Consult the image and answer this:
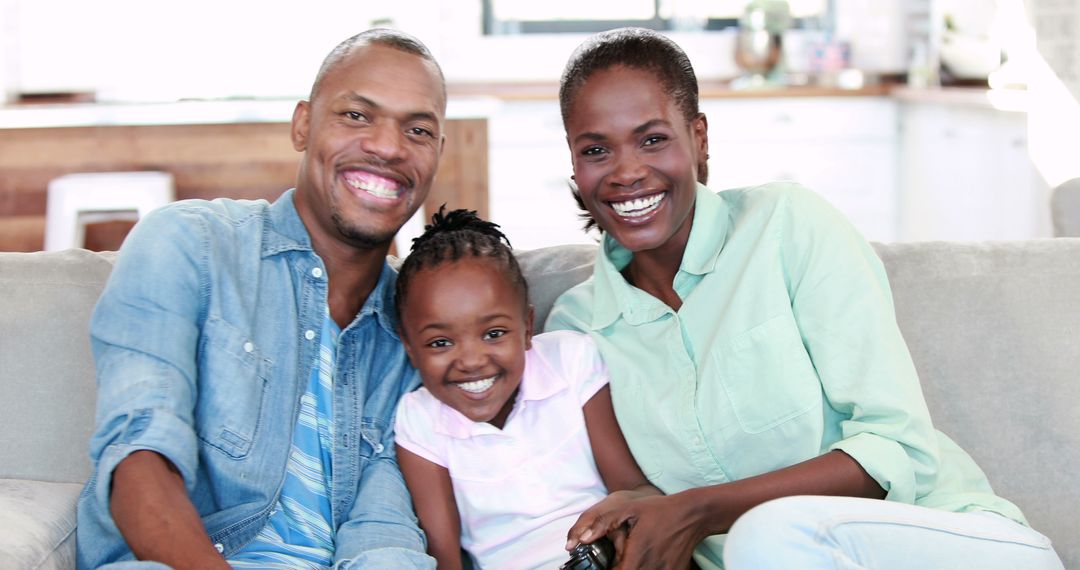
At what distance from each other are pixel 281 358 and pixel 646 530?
0.55 metres

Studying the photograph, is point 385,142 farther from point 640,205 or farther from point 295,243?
point 640,205

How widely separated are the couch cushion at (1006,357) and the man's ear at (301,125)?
94 centimetres

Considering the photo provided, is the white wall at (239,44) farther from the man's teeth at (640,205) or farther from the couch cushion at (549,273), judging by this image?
the man's teeth at (640,205)

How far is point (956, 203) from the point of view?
4.51 metres

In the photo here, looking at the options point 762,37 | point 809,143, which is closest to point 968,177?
point 809,143

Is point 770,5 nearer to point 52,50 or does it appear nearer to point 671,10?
point 671,10

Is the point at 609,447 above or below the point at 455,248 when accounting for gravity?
below

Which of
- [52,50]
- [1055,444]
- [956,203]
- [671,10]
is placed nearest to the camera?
[1055,444]

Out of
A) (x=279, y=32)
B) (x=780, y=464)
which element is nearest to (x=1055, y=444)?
(x=780, y=464)

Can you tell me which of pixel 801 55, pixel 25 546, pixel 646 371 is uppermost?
pixel 801 55

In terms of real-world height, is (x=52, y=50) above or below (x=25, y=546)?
above

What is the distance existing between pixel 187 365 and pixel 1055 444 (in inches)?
51.5

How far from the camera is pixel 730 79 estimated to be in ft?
18.0

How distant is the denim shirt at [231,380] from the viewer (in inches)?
56.6
